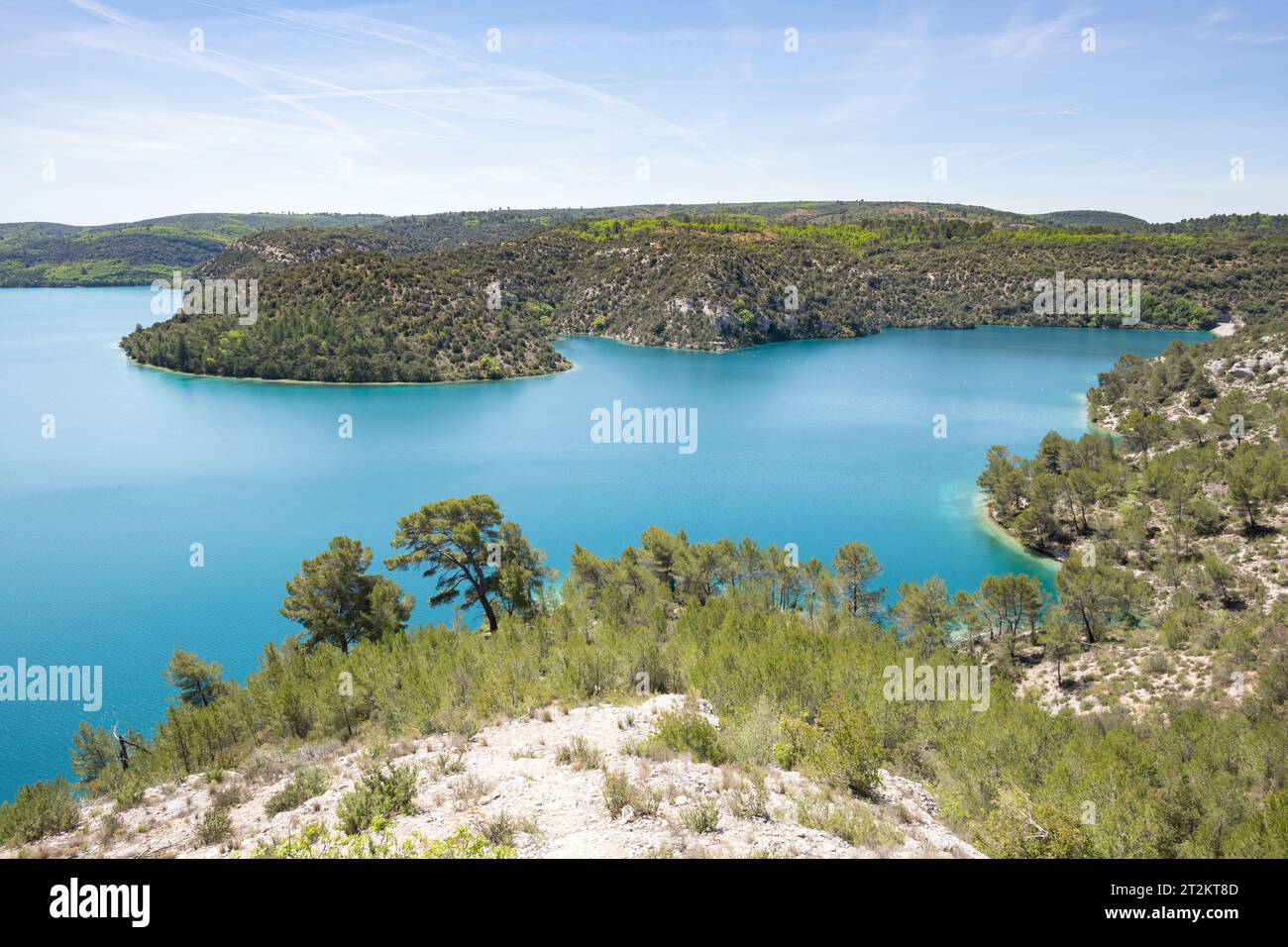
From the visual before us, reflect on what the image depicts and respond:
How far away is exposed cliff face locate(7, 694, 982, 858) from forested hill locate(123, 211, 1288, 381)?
82583mm

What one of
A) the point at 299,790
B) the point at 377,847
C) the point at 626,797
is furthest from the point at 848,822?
the point at 299,790

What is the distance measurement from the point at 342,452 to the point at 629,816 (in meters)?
56.1

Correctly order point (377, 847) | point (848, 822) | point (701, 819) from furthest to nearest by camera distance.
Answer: point (848, 822)
point (701, 819)
point (377, 847)

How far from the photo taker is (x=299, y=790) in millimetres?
11656

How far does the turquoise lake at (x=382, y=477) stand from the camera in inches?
1252

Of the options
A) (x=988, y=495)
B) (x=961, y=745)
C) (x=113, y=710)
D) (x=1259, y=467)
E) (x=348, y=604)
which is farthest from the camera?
(x=988, y=495)

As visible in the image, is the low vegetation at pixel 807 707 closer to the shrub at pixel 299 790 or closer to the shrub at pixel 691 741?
the shrub at pixel 691 741

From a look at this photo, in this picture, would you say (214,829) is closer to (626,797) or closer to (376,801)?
(376,801)

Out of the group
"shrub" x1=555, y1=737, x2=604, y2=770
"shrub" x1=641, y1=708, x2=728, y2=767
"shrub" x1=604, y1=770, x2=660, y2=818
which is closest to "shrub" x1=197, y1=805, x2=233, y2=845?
"shrub" x1=555, y1=737, x2=604, y2=770

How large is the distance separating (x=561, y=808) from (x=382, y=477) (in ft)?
154

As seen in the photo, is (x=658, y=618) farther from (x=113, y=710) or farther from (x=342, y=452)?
(x=342, y=452)

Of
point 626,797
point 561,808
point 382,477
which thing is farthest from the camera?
point 382,477

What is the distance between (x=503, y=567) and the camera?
29656 mm

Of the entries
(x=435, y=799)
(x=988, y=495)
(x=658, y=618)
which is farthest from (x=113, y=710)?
(x=988, y=495)
